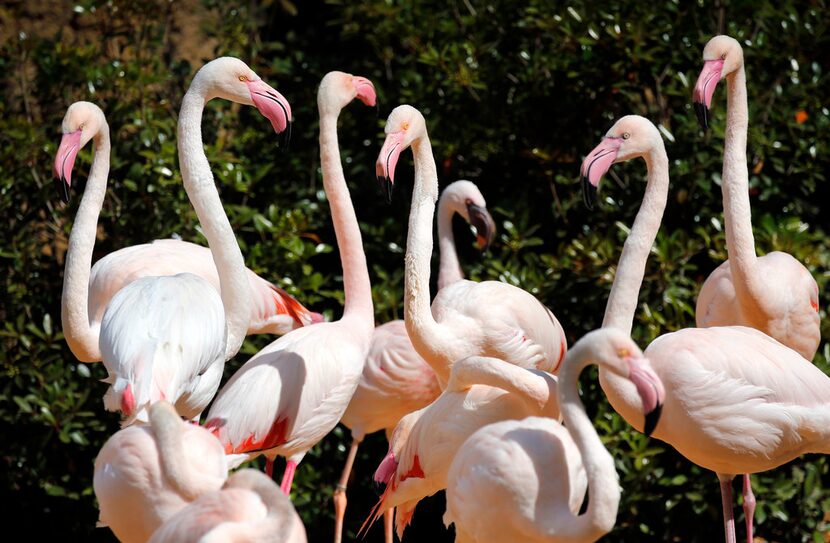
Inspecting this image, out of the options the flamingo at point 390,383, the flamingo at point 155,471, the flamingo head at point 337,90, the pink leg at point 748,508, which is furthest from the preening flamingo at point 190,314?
the pink leg at point 748,508

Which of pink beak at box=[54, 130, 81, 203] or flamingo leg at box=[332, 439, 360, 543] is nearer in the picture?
pink beak at box=[54, 130, 81, 203]

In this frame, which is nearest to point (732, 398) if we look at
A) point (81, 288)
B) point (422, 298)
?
point (422, 298)

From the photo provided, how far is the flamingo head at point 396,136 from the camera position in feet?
15.3

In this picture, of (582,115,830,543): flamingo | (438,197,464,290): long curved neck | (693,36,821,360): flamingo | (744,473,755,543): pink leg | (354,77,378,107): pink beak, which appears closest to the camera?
(582,115,830,543): flamingo

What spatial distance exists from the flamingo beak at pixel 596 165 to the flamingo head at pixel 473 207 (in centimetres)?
137

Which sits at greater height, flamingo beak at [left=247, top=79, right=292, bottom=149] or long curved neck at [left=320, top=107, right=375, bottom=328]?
flamingo beak at [left=247, top=79, right=292, bottom=149]

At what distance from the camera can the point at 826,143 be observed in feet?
19.9

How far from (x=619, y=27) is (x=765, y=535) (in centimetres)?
290

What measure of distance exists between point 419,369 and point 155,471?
2.24 metres

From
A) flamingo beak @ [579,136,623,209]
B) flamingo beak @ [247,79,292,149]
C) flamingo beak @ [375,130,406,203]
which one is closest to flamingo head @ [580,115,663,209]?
flamingo beak @ [579,136,623,209]

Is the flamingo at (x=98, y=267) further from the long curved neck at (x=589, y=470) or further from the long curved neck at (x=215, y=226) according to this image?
the long curved neck at (x=589, y=470)

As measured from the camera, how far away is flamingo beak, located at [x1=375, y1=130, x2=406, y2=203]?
4.59m

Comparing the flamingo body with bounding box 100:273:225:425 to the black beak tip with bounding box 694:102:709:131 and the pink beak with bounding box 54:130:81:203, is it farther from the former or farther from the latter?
the black beak tip with bounding box 694:102:709:131

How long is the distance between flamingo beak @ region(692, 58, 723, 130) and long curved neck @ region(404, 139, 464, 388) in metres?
1.25
